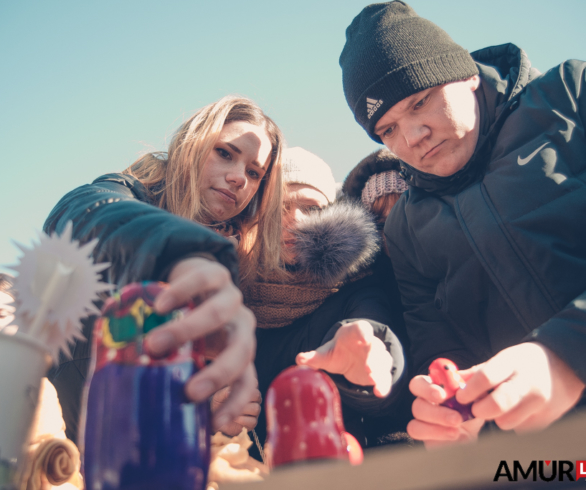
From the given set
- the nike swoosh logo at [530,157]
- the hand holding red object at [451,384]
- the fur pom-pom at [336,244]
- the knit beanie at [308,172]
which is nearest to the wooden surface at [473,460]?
the hand holding red object at [451,384]

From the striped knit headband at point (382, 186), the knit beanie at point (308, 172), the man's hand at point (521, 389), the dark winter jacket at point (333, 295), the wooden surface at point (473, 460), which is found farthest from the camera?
the knit beanie at point (308, 172)

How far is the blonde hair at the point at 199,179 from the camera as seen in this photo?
1703 millimetres

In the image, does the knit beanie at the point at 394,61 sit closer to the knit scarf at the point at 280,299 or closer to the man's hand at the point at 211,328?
the knit scarf at the point at 280,299

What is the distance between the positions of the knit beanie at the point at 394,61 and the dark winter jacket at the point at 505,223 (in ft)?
0.58

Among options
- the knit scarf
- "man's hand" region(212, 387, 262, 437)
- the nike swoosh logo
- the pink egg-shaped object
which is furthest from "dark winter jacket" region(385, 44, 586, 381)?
the pink egg-shaped object

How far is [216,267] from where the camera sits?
0.52 meters

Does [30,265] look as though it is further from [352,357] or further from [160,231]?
[352,357]

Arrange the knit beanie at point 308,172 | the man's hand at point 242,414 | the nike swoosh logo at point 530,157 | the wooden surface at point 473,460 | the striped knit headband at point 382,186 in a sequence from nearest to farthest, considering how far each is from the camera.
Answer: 1. the wooden surface at point 473,460
2. the man's hand at point 242,414
3. the nike swoosh logo at point 530,157
4. the striped knit headband at point 382,186
5. the knit beanie at point 308,172

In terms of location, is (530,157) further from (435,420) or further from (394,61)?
(435,420)

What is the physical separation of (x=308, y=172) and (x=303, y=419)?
193cm

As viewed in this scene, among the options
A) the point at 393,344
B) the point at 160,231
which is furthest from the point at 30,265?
the point at 393,344

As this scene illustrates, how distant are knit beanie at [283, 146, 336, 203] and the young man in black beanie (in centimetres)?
72

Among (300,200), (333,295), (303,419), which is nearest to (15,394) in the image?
(303,419)

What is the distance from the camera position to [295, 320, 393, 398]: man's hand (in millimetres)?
950
